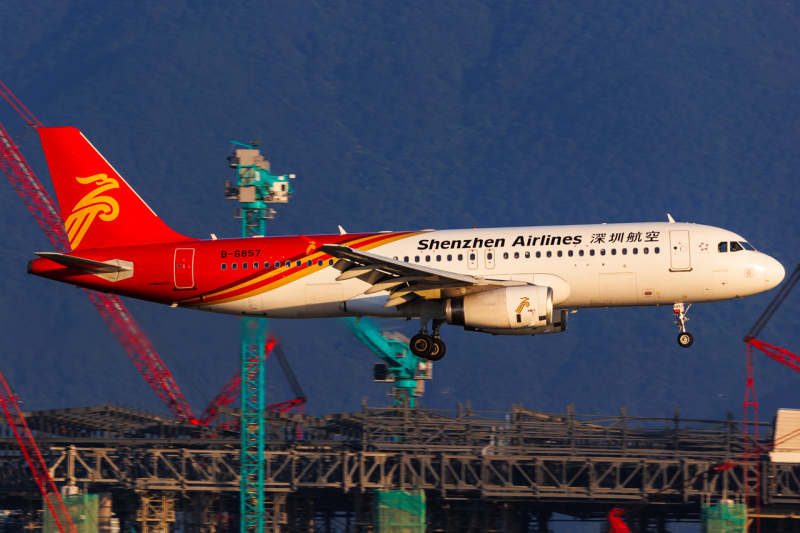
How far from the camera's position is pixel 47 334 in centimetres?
7962

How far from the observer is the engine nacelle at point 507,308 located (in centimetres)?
4044

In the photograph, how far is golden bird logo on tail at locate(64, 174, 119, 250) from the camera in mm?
46938

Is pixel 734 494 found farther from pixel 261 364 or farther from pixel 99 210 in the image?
pixel 99 210

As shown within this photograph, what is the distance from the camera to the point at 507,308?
4062cm

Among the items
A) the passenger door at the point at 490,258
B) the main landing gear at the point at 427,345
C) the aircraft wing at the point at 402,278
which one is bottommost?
the main landing gear at the point at 427,345

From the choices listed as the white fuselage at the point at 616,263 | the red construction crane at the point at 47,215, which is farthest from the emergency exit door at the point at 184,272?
the red construction crane at the point at 47,215

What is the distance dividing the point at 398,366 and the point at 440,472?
15413mm

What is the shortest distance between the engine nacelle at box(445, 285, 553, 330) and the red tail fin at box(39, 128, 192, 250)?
45.4ft

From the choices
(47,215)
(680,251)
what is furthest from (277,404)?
(680,251)

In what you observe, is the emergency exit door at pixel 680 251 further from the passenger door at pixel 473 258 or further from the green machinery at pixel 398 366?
the green machinery at pixel 398 366

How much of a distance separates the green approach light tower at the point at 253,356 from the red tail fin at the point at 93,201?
3265cm

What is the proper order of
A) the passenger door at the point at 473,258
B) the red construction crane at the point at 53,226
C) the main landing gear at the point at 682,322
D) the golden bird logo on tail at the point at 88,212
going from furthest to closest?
the red construction crane at the point at 53,226 < the golden bird logo on tail at the point at 88,212 < the main landing gear at the point at 682,322 < the passenger door at the point at 473,258

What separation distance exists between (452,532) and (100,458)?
30.3m

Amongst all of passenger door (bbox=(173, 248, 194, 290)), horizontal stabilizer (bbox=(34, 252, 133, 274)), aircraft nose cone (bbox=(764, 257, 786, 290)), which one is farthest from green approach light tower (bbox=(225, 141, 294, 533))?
aircraft nose cone (bbox=(764, 257, 786, 290))
